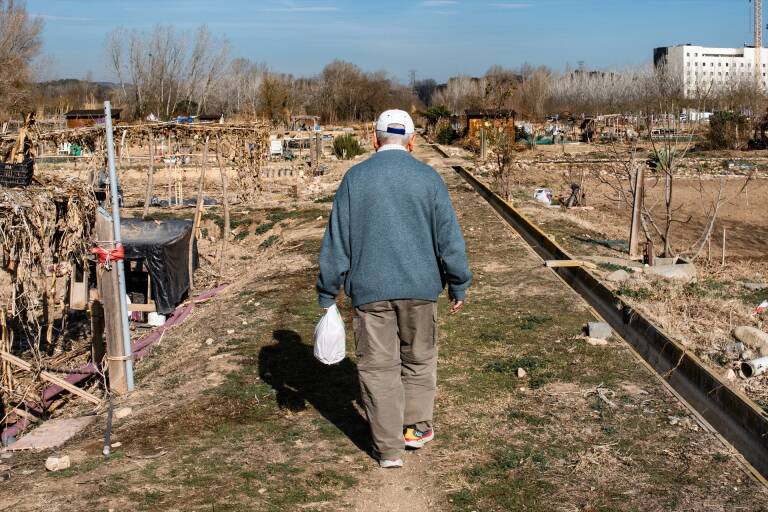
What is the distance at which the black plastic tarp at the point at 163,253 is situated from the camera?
11.2 meters

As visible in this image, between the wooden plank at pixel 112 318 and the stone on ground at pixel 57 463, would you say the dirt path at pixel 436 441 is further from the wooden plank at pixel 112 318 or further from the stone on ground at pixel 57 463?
the wooden plank at pixel 112 318

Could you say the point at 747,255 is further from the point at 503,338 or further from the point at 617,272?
the point at 503,338

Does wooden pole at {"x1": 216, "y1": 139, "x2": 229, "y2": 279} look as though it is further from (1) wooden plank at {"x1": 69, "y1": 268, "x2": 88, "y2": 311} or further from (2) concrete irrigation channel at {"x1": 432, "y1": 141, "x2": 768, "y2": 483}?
(2) concrete irrigation channel at {"x1": 432, "y1": 141, "x2": 768, "y2": 483}

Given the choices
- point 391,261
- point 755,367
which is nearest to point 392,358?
point 391,261

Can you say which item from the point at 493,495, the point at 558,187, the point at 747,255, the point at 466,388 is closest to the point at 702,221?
the point at 747,255

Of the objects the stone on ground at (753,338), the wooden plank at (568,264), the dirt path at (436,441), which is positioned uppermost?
the wooden plank at (568,264)

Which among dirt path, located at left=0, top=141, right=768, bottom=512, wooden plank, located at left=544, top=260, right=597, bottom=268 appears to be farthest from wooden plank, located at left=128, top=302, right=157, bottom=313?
wooden plank, located at left=544, top=260, right=597, bottom=268

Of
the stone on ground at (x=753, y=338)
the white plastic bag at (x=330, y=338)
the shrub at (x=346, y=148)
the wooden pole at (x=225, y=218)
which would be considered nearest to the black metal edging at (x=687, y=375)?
the stone on ground at (x=753, y=338)

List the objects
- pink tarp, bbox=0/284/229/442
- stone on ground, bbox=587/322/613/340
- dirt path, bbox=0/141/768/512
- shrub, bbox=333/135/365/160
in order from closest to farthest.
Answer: dirt path, bbox=0/141/768/512
stone on ground, bbox=587/322/613/340
pink tarp, bbox=0/284/229/442
shrub, bbox=333/135/365/160

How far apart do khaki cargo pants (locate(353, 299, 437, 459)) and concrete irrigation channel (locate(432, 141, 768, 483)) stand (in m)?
1.79

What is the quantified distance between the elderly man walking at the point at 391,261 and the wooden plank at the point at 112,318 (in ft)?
9.17

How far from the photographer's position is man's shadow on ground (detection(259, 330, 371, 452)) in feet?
16.9

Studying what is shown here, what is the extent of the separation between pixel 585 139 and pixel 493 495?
1764 inches

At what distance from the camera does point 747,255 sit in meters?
14.4
